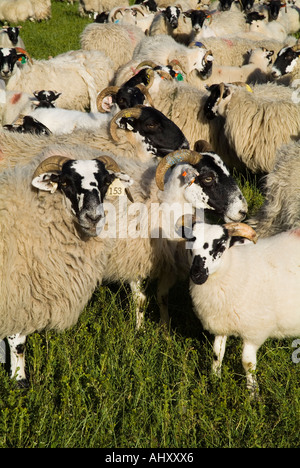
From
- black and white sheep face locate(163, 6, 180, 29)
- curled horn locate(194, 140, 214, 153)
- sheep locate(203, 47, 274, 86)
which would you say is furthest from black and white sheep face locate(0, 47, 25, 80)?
curled horn locate(194, 140, 214, 153)

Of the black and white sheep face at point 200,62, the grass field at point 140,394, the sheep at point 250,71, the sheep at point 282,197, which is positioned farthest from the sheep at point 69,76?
the grass field at point 140,394

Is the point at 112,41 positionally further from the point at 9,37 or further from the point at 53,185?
the point at 53,185

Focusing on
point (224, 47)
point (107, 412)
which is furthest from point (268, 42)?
point (107, 412)

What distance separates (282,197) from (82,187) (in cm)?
163

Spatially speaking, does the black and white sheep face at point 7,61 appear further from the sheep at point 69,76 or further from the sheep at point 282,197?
the sheep at point 282,197

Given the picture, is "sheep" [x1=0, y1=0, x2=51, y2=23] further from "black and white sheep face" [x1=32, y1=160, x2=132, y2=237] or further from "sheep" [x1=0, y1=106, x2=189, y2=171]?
"black and white sheep face" [x1=32, y1=160, x2=132, y2=237]

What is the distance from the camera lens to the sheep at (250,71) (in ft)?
25.8

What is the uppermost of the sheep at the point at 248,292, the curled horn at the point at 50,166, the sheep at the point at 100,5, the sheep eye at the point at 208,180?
the sheep at the point at 100,5

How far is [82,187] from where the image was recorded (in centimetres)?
305

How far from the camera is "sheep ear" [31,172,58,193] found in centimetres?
307

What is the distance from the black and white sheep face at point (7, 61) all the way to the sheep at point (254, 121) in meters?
3.45

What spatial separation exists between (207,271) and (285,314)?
529 mm

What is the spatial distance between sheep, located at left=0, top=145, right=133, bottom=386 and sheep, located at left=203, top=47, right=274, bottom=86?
5.09 metres

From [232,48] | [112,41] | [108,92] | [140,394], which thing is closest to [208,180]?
[140,394]
